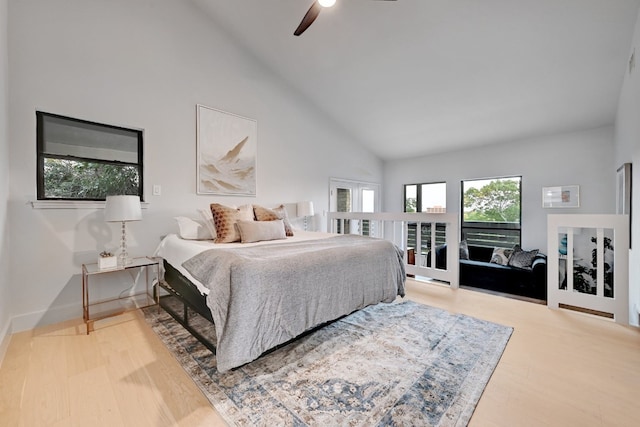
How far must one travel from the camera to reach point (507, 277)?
167 inches

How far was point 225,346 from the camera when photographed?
1.50 metres

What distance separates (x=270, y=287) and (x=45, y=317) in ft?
7.88

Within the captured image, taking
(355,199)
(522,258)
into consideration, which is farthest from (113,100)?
(522,258)

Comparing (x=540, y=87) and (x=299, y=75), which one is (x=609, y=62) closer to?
(x=540, y=87)

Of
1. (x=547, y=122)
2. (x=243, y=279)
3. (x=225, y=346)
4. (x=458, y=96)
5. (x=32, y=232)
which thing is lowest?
(x=225, y=346)

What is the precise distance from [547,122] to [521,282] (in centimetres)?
256

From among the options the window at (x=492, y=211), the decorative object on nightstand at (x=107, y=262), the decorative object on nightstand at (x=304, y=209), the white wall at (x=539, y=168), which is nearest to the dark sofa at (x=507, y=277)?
the window at (x=492, y=211)

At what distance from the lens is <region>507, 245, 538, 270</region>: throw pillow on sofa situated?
4285mm

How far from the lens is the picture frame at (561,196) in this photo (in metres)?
4.39

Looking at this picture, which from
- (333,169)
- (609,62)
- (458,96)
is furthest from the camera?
(333,169)

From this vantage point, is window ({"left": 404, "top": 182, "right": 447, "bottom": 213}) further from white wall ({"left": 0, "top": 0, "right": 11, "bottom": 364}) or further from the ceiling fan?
white wall ({"left": 0, "top": 0, "right": 11, "bottom": 364})

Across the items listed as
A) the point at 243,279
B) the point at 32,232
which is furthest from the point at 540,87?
the point at 32,232

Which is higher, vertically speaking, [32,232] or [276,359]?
[32,232]

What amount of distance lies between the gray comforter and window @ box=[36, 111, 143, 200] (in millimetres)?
1535
